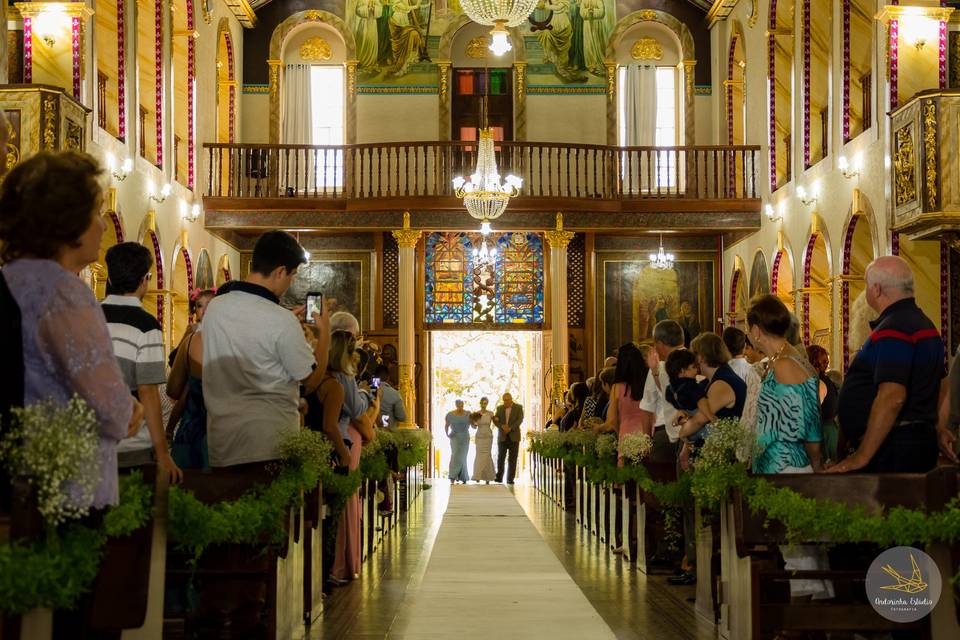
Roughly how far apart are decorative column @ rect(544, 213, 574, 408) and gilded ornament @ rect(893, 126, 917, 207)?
288 inches

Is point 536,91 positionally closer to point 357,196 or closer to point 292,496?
point 357,196

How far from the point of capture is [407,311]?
833 inches

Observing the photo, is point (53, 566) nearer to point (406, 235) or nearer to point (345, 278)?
point (406, 235)

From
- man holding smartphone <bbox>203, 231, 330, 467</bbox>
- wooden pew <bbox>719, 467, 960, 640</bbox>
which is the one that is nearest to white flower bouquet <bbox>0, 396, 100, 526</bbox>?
man holding smartphone <bbox>203, 231, 330, 467</bbox>

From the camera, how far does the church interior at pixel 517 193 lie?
31.6 feet

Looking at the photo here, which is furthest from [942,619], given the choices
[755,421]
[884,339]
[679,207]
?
[679,207]

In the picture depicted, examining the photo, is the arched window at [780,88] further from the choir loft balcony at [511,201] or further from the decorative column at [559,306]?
the decorative column at [559,306]

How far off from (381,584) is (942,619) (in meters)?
4.35

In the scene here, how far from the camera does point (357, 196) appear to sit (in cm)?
2111

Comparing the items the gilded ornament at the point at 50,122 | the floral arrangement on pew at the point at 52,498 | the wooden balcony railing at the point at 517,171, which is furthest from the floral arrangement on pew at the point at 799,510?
the wooden balcony railing at the point at 517,171

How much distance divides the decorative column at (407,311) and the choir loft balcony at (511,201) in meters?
0.30

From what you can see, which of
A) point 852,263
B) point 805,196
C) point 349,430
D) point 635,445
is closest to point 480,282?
point 805,196

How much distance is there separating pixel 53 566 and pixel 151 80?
16.1 meters

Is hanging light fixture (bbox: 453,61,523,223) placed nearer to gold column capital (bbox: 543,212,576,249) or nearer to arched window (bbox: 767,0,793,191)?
gold column capital (bbox: 543,212,576,249)
